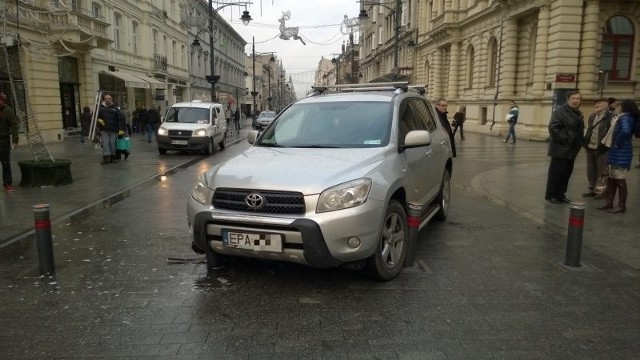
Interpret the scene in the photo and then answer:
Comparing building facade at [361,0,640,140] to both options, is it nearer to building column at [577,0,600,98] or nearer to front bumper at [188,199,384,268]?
building column at [577,0,600,98]

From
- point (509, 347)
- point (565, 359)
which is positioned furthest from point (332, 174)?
point (565, 359)

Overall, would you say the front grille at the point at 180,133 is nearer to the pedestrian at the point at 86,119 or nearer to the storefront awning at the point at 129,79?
the pedestrian at the point at 86,119

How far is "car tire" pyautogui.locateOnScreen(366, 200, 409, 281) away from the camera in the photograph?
452 cm

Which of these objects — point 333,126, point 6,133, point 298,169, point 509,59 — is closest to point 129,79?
point 6,133

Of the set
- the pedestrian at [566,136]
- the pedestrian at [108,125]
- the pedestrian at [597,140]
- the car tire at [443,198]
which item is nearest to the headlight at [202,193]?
the car tire at [443,198]

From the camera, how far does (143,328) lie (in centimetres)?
375

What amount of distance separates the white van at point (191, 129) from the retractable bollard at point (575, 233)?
1403cm

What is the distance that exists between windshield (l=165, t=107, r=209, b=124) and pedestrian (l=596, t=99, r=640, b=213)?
45.6 ft

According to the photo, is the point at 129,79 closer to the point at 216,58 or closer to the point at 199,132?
the point at 199,132

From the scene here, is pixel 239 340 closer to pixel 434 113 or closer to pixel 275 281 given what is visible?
pixel 275 281

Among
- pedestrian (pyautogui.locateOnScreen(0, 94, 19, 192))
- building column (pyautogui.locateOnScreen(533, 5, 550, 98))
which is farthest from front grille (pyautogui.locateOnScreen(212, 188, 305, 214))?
building column (pyautogui.locateOnScreen(533, 5, 550, 98))

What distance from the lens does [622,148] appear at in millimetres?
7547

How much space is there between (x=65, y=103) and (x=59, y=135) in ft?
11.2

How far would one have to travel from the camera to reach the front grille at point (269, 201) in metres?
4.11
